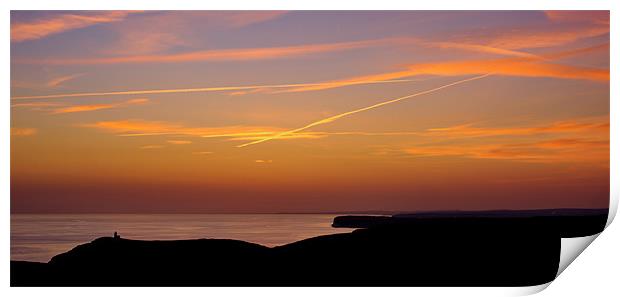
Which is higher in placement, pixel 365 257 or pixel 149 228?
pixel 149 228

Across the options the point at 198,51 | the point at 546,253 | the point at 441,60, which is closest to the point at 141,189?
the point at 198,51

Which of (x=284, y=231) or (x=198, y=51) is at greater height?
(x=198, y=51)

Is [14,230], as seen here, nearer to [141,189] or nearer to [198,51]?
Answer: [141,189]

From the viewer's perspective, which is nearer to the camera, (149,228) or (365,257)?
(149,228)
